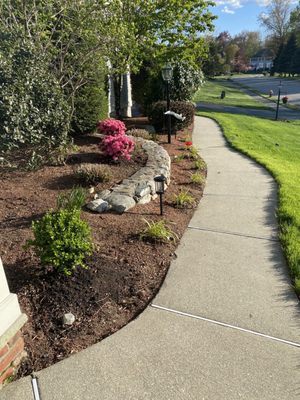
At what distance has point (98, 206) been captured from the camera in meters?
5.02

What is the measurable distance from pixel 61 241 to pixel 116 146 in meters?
3.58

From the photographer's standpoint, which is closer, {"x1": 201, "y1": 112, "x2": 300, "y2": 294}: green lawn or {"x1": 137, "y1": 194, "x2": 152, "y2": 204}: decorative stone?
{"x1": 201, "y1": 112, "x2": 300, "y2": 294}: green lawn

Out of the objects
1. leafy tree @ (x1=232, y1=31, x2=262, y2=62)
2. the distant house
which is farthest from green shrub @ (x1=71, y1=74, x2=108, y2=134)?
the distant house

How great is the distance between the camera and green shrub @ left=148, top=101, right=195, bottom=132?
10.8 metres

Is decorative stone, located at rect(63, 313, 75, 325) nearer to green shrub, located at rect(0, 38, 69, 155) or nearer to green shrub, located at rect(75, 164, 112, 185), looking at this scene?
green shrub, located at rect(0, 38, 69, 155)

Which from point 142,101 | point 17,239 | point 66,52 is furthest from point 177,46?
point 17,239

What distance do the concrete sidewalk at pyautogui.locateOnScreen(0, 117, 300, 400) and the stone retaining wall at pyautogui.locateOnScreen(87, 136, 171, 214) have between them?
3.74 ft

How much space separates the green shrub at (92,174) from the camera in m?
5.78

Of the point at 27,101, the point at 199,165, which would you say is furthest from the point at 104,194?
the point at 199,165

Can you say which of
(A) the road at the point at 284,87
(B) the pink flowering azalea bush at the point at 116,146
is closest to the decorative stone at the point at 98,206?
(B) the pink flowering azalea bush at the point at 116,146

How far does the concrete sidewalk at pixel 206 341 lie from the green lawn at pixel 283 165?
204mm

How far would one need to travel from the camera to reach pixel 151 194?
577 centimetres

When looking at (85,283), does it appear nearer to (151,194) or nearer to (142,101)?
(151,194)

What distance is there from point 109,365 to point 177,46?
11.4 meters
